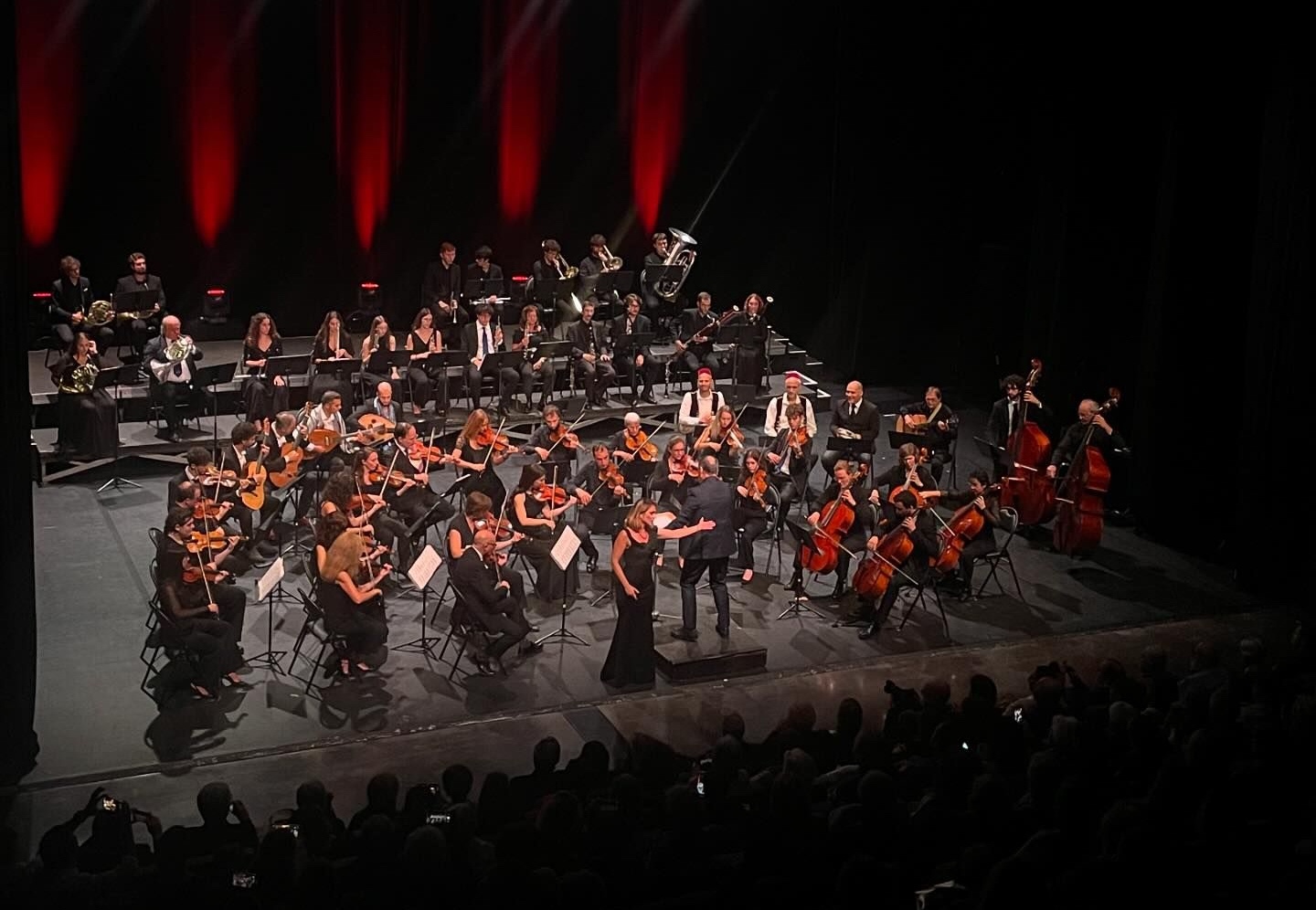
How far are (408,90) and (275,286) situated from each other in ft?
8.38

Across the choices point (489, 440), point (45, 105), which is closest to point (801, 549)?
point (489, 440)

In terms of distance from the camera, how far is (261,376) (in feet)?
51.5

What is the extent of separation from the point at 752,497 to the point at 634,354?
167 inches

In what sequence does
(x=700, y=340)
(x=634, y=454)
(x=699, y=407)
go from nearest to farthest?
1. (x=634, y=454)
2. (x=699, y=407)
3. (x=700, y=340)

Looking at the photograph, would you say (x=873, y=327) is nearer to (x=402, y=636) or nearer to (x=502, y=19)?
(x=502, y=19)

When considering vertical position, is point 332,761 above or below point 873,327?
below

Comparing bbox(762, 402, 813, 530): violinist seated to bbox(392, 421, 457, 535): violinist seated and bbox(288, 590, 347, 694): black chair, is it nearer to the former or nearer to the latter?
bbox(392, 421, 457, 535): violinist seated

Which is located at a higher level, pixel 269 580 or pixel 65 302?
pixel 65 302

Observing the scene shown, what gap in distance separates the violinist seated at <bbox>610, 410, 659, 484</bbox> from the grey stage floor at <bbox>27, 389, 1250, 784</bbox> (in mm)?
793

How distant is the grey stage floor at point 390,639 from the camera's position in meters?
10.9

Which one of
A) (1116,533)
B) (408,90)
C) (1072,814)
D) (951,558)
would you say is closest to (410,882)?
(1072,814)

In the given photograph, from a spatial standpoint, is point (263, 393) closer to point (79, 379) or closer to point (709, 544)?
point (79, 379)

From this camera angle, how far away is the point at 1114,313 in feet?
55.0

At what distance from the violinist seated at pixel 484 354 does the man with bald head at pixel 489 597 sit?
16.5 ft
